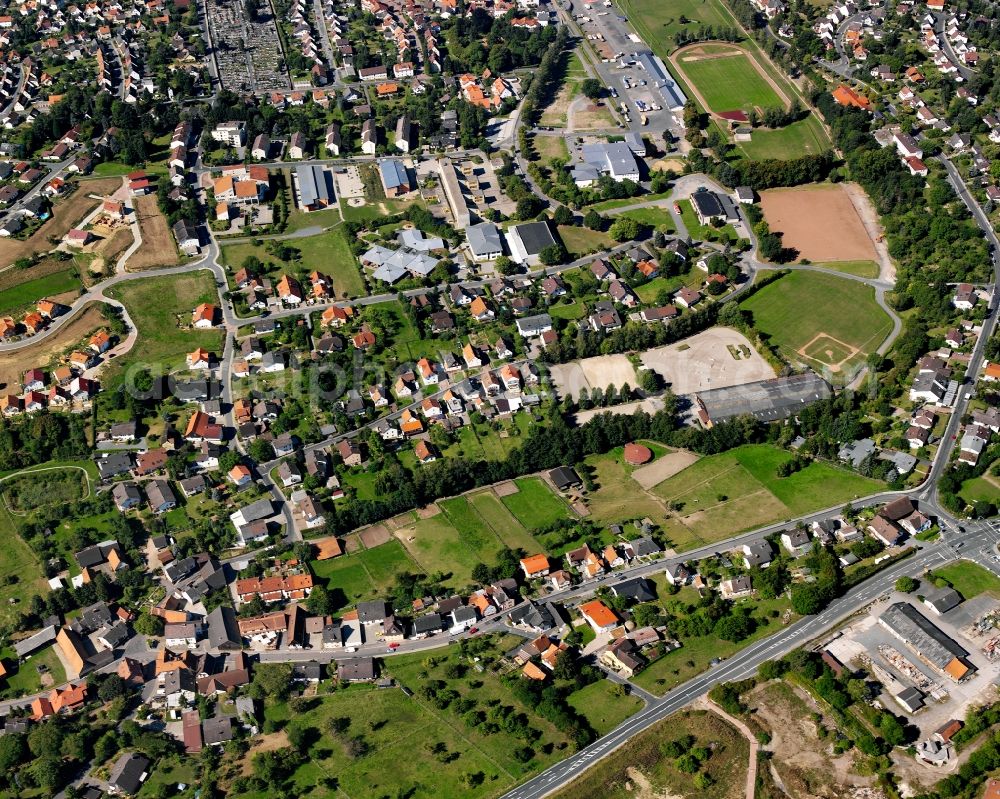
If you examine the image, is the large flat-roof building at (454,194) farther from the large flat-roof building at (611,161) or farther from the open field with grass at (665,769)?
the open field with grass at (665,769)

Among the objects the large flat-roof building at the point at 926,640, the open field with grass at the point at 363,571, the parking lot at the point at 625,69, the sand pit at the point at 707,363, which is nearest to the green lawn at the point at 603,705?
the open field with grass at the point at 363,571

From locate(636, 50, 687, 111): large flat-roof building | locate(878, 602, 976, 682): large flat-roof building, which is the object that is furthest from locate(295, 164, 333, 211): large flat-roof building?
locate(878, 602, 976, 682): large flat-roof building

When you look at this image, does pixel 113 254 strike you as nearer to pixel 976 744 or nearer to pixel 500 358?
pixel 500 358

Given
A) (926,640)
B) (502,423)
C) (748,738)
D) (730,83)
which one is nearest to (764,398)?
(502,423)

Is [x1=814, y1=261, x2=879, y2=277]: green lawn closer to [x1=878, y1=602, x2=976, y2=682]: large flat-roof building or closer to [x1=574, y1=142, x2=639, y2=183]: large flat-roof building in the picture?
[x1=574, y1=142, x2=639, y2=183]: large flat-roof building

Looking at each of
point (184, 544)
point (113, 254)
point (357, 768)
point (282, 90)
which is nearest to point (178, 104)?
point (282, 90)

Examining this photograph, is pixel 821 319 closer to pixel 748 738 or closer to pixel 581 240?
pixel 581 240
